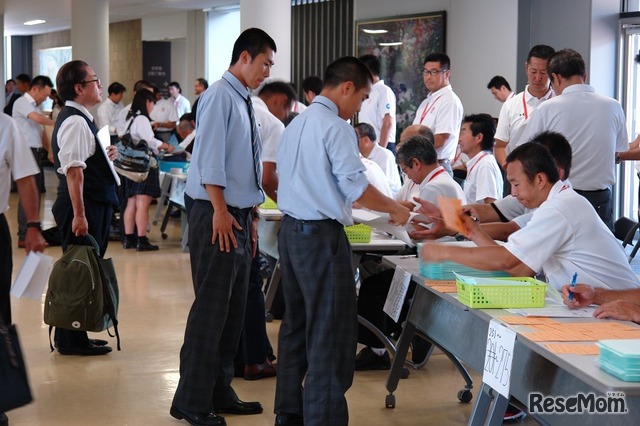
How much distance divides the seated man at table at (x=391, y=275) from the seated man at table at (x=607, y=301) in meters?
1.68

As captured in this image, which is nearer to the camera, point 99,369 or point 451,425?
point 451,425

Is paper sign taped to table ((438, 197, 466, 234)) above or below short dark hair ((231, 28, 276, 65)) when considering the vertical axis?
below

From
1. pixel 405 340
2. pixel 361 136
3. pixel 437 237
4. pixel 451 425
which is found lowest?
pixel 451 425

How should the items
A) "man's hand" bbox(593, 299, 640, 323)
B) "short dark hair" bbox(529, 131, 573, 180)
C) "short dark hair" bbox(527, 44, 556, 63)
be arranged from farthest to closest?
"short dark hair" bbox(527, 44, 556, 63) < "short dark hair" bbox(529, 131, 573, 180) < "man's hand" bbox(593, 299, 640, 323)

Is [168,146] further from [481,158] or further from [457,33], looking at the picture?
[481,158]

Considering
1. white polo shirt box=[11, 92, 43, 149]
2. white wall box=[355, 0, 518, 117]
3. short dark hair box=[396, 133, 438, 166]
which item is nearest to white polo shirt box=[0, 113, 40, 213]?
short dark hair box=[396, 133, 438, 166]

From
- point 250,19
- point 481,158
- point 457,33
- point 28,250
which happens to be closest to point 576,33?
point 457,33

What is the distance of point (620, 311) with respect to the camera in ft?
9.80

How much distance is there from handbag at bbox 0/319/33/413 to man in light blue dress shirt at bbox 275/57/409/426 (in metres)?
1.10

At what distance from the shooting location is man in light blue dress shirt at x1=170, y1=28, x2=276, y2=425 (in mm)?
3877

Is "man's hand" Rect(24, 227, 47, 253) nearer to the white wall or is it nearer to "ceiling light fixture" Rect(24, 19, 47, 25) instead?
the white wall

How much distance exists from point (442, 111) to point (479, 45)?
12.3 ft

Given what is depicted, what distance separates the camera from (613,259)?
345 cm

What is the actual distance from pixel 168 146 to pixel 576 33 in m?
5.20
